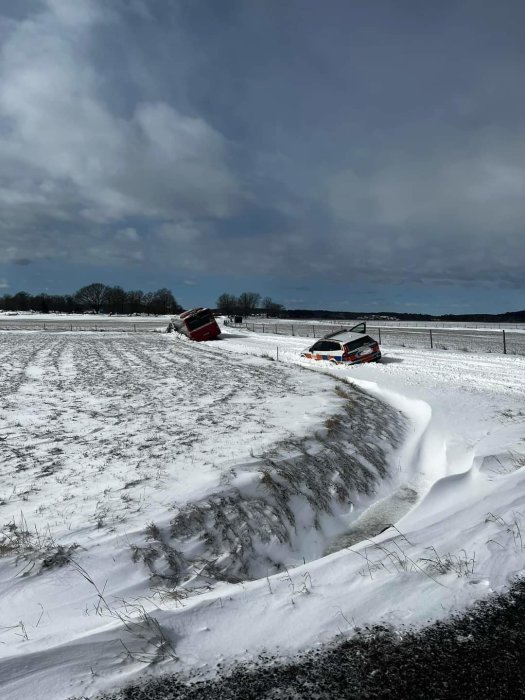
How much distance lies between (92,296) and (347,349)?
138071mm

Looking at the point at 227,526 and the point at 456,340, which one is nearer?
the point at 227,526

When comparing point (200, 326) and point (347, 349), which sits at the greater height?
point (200, 326)

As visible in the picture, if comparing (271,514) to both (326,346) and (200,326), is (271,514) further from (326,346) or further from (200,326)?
(200,326)

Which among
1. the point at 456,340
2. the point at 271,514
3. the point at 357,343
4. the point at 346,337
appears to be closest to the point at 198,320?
the point at 346,337

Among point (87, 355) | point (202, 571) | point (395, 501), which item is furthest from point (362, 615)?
point (87, 355)

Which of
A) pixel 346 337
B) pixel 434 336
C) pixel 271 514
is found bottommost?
pixel 434 336

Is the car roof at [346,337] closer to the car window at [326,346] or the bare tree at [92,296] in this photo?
the car window at [326,346]

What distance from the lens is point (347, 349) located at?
1905 centimetres

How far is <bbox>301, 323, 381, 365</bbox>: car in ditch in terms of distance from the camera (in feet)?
62.6

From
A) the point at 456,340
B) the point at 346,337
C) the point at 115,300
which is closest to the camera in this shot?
the point at 346,337

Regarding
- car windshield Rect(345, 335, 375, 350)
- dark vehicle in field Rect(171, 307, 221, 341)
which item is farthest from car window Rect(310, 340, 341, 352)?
dark vehicle in field Rect(171, 307, 221, 341)

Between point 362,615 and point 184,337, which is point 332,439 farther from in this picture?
point 184,337

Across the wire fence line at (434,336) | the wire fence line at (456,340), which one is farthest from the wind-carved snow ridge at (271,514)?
the wire fence line at (456,340)

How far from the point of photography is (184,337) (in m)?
37.2
